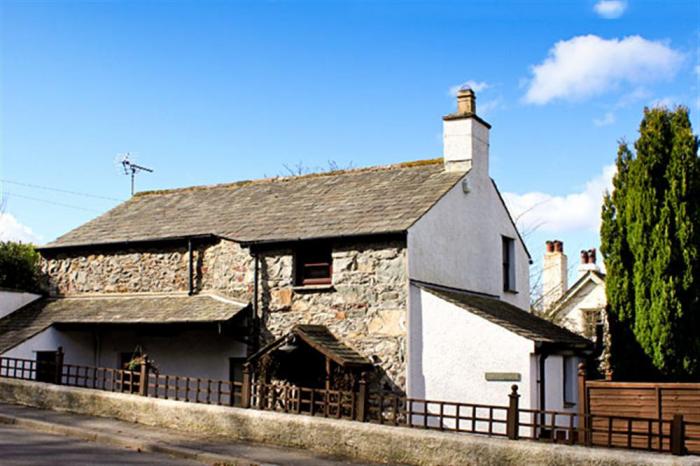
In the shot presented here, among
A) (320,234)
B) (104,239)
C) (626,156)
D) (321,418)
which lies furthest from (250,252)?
(626,156)

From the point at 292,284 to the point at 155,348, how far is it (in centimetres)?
464

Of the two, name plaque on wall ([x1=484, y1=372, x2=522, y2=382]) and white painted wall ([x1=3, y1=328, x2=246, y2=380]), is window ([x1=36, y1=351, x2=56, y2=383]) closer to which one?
white painted wall ([x1=3, y1=328, x2=246, y2=380])

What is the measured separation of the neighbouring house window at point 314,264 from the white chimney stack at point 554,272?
61.1 ft

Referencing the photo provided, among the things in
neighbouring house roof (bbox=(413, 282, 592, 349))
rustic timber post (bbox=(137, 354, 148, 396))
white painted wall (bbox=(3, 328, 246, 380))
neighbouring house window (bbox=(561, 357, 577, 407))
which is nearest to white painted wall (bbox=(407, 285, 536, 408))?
neighbouring house roof (bbox=(413, 282, 592, 349))

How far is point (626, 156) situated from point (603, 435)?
6573 mm

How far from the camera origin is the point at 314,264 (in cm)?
2033

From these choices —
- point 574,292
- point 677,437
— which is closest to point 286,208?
point 677,437

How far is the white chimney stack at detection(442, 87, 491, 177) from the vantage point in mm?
22031

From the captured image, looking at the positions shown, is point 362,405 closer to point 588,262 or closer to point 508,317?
point 508,317

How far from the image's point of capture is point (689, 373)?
58.8 ft

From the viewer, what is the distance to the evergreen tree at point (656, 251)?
59.0 ft

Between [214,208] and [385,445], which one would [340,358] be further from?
[214,208]

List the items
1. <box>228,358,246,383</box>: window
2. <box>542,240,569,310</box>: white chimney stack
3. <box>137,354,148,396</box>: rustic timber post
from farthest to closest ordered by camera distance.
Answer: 1. <box>542,240,569,310</box>: white chimney stack
2. <box>228,358,246,383</box>: window
3. <box>137,354,148,396</box>: rustic timber post

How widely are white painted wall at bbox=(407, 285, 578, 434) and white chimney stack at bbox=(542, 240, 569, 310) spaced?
1809 cm
